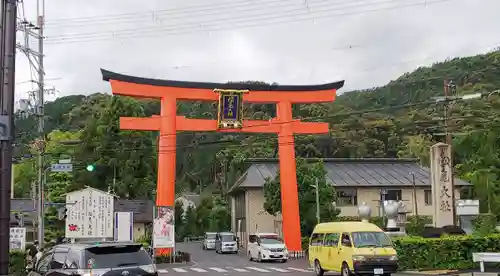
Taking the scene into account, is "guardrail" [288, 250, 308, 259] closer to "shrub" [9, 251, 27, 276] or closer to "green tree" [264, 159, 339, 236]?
"green tree" [264, 159, 339, 236]

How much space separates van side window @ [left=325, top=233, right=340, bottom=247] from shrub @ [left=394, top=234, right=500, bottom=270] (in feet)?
15.6

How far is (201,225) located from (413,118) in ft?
100

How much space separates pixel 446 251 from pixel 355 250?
7.19 m

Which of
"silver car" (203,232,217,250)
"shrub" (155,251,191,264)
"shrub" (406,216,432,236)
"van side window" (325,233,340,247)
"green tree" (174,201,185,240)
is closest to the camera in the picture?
"van side window" (325,233,340,247)

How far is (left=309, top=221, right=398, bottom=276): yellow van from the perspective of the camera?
19.5m

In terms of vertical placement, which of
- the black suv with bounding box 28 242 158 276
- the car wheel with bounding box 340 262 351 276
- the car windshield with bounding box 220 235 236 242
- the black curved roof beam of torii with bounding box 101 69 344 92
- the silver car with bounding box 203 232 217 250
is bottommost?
the silver car with bounding box 203 232 217 250

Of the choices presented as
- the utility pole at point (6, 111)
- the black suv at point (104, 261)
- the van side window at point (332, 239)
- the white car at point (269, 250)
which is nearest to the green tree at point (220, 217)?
the white car at point (269, 250)

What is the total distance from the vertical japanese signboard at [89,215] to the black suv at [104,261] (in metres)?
20.6

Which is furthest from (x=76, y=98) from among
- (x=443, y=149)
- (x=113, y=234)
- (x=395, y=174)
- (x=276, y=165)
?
(x=443, y=149)

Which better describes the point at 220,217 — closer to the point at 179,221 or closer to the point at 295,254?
the point at 179,221

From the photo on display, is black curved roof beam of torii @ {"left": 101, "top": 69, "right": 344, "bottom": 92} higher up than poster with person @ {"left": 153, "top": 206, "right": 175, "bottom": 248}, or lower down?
higher up

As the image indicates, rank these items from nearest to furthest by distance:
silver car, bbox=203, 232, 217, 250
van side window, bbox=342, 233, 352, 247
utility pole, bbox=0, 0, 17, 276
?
utility pole, bbox=0, 0, 17, 276 < van side window, bbox=342, 233, 352, 247 < silver car, bbox=203, 232, 217, 250

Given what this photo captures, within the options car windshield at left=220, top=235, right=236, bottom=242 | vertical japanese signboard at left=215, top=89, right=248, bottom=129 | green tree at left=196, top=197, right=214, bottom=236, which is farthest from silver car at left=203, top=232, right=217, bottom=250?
vertical japanese signboard at left=215, top=89, right=248, bottom=129

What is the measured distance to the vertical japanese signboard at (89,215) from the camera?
31531 millimetres
